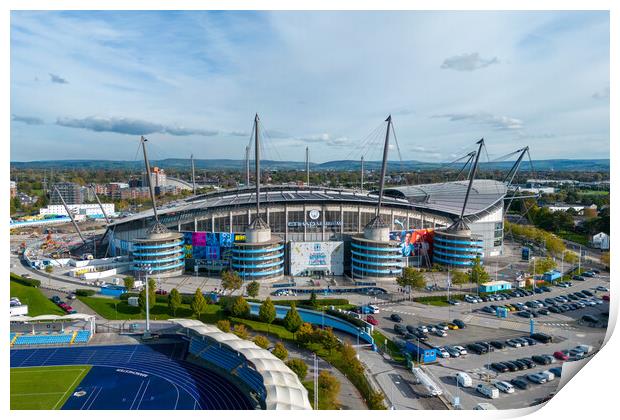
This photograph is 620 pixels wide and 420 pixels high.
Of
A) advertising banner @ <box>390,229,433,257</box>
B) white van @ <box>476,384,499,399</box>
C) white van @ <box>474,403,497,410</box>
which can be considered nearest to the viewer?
white van @ <box>474,403,497,410</box>

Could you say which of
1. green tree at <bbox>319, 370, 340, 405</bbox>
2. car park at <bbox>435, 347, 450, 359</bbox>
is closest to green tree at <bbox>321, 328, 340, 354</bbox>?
green tree at <bbox>319, 370, 340, 405</bbox>

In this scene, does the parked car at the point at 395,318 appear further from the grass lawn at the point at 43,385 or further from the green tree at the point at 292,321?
the grass lawn at the point at 43,385

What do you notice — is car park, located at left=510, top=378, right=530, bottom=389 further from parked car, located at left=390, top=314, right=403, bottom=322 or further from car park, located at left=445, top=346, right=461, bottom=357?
parked car, located at left=390, top=314, right=403, bottom=322

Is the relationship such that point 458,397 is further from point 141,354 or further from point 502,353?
point 141,354

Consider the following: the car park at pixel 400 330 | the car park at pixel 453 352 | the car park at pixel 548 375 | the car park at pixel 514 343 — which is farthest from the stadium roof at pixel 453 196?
the car park at pixel 548 375

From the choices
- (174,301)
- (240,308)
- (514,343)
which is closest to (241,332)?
(240,308)

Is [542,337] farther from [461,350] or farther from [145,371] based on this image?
[145,371]
